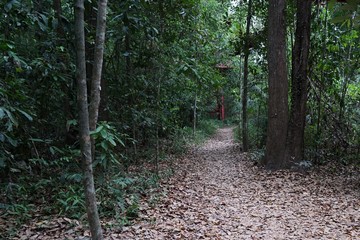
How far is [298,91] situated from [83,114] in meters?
5.98

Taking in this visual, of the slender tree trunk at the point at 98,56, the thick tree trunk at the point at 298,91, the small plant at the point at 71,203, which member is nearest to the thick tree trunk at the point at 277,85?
the thick tree trunk at the point at 298,91

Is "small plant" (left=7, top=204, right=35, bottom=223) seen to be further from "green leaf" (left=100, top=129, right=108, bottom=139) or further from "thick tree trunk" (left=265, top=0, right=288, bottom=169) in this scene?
"thick tree trunk" (left=265, top=0, right=288, bottom=169)

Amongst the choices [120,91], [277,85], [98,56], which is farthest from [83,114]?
[277,85]

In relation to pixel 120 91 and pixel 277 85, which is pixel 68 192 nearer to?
pixel 120 91

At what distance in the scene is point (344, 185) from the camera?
20.4 ft

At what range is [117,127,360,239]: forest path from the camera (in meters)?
3.98

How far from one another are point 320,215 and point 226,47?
32.7 ft

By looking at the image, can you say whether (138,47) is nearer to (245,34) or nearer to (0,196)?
(0,196)

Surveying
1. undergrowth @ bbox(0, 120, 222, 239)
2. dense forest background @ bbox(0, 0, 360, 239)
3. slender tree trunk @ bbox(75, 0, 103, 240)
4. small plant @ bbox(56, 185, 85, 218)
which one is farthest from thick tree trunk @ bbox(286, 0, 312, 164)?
slender tree trunk @ bbox(75, 0, 103, 240)

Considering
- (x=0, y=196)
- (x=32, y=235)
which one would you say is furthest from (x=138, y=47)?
(x=32, y=235)

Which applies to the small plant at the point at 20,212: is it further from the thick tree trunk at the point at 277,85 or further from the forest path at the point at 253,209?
the thick tree trunk at the point at 277,85

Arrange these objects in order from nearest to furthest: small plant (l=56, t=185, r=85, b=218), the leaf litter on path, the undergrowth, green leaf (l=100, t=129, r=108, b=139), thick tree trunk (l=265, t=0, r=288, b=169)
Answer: green leaf (l=100, t=129, r=108, b=139) → the undergrowth → the leaf litter on path → small plant (l=56, t=185, r=85, b=218) → thick tree trunk (l=265, t=0, r=288, b=169)

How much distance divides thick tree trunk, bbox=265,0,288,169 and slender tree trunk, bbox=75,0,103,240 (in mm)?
5638

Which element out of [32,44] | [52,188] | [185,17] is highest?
[185,17]
